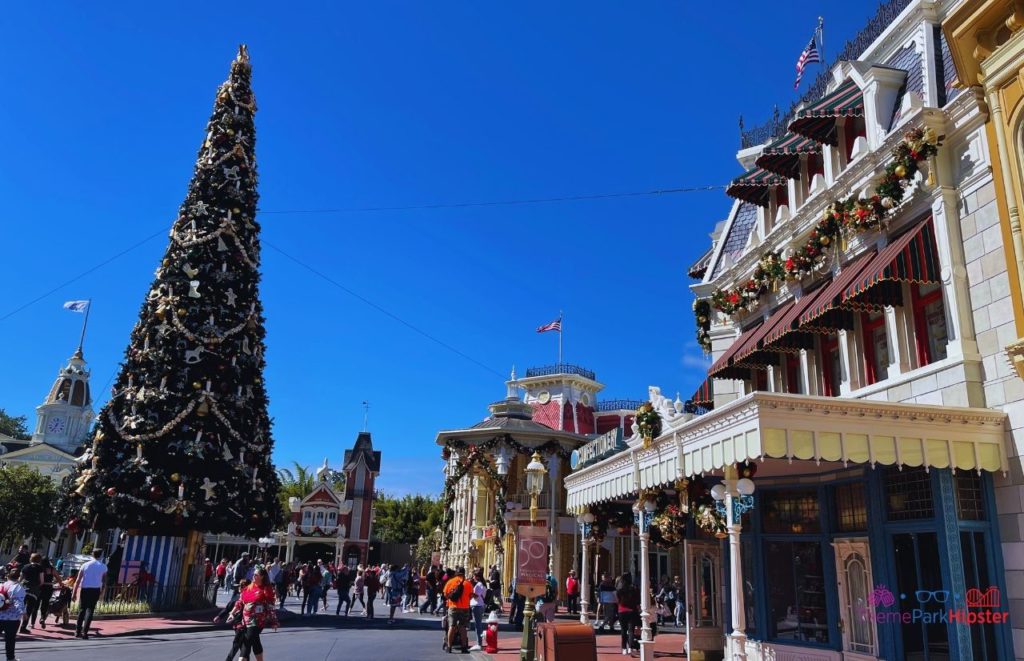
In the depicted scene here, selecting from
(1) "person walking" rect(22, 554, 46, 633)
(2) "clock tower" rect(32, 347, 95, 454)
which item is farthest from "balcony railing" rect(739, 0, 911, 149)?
(2) "clock tower" rect(32, 347, 95, 454)

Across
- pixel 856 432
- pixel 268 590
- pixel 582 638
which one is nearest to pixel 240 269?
pixel 268 590

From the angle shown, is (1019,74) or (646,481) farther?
(646,481)

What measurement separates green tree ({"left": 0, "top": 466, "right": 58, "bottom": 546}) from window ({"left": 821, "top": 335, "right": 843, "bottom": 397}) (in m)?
51.9

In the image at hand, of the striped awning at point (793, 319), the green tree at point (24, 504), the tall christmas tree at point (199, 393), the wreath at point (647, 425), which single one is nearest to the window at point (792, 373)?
the striped awning at point (793, 319)

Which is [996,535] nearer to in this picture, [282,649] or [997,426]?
[997,426]

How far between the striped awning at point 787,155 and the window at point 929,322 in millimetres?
4430

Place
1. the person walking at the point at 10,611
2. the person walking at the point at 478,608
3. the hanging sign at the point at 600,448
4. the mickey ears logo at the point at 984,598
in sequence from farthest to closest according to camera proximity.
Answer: the hanging sign at the point at 600,448 → the person walking at the point at 478,608 → the person walking at the point at 10,611 → the mickey ears logo at the point at 984,598

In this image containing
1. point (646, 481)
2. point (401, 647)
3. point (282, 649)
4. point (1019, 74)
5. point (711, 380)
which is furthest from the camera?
point (711, 380)

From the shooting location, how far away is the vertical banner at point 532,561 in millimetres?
12344

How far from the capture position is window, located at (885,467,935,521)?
10352 millimetres

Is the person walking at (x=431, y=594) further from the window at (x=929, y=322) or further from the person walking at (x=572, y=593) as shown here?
the window at (x=929, y=322)

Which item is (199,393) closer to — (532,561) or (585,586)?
(585,586)

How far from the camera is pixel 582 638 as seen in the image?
11.0 m

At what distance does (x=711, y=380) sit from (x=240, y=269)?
1489 centimetres
